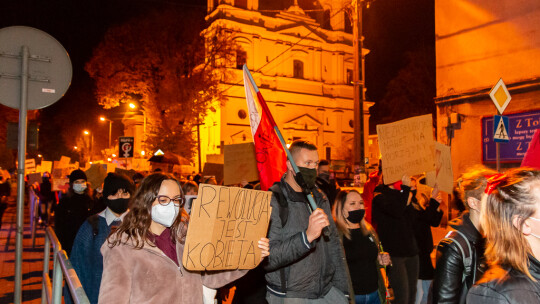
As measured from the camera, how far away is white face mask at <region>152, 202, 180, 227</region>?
285 centimetres

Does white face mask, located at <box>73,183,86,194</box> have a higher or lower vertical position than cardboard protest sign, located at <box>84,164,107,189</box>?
lower

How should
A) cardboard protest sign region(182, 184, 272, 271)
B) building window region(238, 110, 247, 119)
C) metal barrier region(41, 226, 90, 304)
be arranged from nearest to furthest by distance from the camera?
cardboard protest sign region(182, 184, 272, 271) → metal barrier region(41, 226, 90, 304) → building window region(238, 110, 247, 119)

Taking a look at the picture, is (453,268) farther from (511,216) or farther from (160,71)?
(160,71)

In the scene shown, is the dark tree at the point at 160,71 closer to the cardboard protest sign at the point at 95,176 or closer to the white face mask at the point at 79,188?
the cardboard protest sign at the point at 95,176

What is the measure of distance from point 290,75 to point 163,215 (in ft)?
165

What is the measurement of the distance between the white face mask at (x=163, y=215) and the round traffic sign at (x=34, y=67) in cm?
256

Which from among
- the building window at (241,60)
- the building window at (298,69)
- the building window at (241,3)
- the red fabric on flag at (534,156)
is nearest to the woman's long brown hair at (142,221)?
the red fabric on flag at (534,156)

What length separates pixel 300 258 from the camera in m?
3.61

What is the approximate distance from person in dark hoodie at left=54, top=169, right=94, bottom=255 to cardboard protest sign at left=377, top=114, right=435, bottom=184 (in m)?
4.10

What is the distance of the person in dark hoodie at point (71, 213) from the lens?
6.26 meters

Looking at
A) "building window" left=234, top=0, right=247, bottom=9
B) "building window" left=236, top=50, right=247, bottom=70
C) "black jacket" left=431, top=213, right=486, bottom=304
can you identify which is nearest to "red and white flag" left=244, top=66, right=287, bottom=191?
"black jacket" left=431, top=213, right=486, bottom=304

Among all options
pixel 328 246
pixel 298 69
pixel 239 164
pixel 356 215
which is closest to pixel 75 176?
pixel 239 164

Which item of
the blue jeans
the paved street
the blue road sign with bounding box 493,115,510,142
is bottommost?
the paved street

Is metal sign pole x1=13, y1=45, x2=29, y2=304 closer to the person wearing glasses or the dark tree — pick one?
the person wearing glasses
